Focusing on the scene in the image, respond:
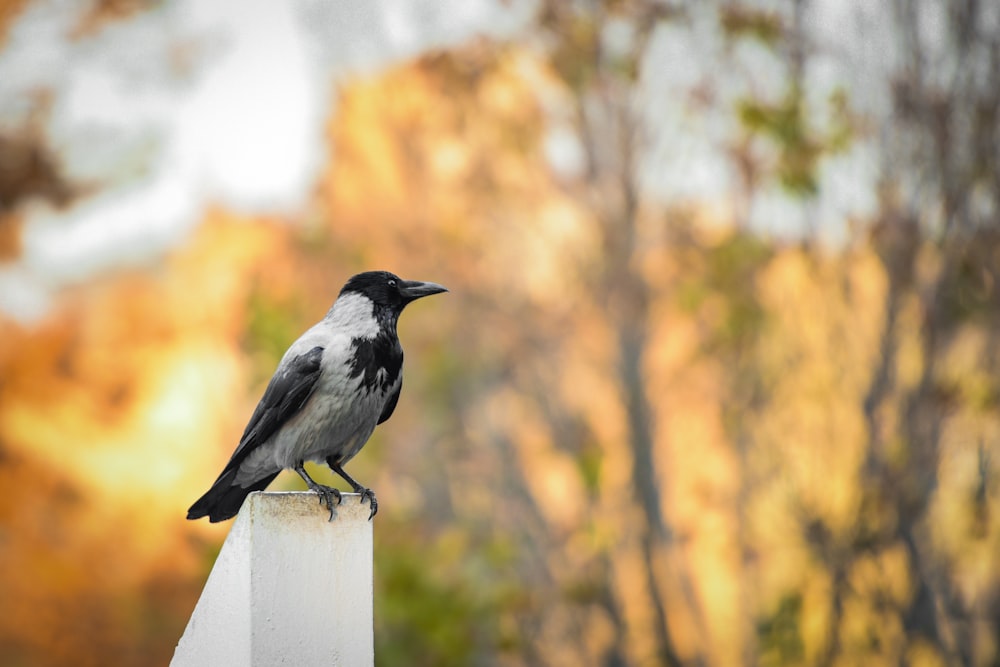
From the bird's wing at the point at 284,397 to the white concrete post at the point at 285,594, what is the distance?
622mm

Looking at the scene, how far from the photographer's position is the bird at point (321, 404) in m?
3.50

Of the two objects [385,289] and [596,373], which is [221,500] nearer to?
[385,289]

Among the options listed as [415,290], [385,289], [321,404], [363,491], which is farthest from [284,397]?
[415,290]

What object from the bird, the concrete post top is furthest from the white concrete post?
the bird

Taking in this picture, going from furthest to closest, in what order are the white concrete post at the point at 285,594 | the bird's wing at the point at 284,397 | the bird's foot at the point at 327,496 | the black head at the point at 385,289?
the black head at the point at 385,289
the bird's wing at the point at 284,397
the bird's foot at the point at 327,496
the white concrete post at the point at 285,594

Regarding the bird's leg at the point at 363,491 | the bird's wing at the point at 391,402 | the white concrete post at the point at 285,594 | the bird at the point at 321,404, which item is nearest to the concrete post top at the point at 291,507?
the white concrete post at the point at 285,594

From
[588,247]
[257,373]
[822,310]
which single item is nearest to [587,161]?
[588,247]

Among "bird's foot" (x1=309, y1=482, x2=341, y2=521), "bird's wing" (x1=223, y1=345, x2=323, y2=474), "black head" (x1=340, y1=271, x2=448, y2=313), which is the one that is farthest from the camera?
"black head" (x1=340, y1=271, x2=448, y2=313)

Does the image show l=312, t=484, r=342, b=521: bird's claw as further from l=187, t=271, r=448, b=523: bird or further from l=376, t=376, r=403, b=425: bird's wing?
l=376, t=376, r=403, b=425: bird's wing

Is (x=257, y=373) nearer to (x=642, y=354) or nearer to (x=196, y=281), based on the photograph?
(x=642, y=354)

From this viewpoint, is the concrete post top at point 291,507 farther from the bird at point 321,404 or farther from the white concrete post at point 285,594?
the bird at point 321,404

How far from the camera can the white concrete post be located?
271 cm

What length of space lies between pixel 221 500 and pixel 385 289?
910 mm

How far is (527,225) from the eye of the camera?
10336mm
